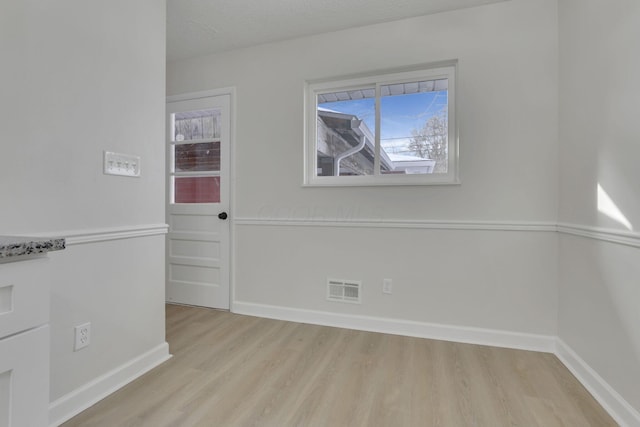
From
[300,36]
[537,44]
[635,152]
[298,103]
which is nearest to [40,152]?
[298,103]

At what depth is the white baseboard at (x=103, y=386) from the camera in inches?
55.0

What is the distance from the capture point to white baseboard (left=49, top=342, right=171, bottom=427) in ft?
4.58

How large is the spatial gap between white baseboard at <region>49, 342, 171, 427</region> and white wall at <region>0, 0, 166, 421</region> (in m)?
0.03

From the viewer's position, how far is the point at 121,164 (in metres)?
1.68

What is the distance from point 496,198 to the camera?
86.4 inches

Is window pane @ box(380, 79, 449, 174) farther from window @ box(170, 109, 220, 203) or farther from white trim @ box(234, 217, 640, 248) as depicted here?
window @ box(170, 109, 220, 203)

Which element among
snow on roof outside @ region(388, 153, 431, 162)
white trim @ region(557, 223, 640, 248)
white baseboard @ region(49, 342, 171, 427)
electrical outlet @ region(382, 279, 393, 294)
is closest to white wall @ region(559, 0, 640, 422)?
white trim @ region(557, 223, 640, 248)

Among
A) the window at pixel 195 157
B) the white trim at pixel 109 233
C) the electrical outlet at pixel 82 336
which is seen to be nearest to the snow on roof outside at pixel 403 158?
the window at pixel 195 157

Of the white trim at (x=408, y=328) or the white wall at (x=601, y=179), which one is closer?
the white wall at (x=601, y=179)

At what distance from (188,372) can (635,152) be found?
8.28ft

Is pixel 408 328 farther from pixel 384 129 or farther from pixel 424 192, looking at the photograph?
pixel 384 129

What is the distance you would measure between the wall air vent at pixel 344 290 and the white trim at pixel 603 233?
1.43m

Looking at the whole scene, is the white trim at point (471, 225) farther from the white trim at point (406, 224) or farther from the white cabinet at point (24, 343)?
the white cabinet at point (24, 343)

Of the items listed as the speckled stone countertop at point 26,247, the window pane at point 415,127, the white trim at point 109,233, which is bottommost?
the white trim at point 109,233
